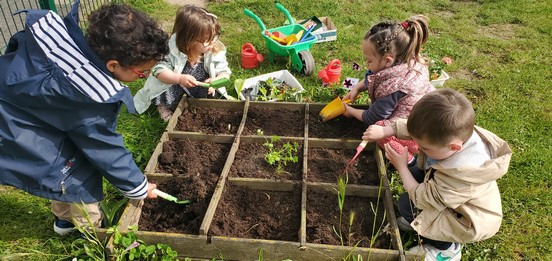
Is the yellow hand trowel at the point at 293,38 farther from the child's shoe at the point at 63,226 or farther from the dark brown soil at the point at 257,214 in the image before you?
the child's shoe at the point at 63,226

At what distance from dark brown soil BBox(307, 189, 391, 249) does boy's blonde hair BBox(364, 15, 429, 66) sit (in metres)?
1.17

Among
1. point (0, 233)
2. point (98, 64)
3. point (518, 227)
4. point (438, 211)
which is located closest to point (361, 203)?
point (438, 211)

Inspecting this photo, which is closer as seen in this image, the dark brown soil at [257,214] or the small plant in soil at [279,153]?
the dark brown soil at [257,214]

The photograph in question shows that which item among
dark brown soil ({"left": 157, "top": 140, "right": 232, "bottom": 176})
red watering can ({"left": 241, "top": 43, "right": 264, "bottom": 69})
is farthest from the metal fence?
dark brown soil ({"left": 157, "top": 140, "right": 232, "bottom": 176})

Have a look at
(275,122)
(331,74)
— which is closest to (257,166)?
(275,122)

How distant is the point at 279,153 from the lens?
3.22m

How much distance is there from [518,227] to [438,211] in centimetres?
94

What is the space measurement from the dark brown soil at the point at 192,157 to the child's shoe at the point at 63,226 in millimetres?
698

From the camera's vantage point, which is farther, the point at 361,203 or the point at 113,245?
the point at 361,203

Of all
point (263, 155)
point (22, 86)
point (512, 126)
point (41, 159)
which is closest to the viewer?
point (22, 86)

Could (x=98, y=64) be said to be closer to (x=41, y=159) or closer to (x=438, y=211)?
(x=41, y=159)

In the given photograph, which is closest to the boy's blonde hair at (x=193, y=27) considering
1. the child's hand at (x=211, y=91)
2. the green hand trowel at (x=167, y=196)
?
the child's hand at (x=211, y=91)

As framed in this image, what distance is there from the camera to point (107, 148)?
2.28 meters

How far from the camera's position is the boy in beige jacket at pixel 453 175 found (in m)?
2.24
